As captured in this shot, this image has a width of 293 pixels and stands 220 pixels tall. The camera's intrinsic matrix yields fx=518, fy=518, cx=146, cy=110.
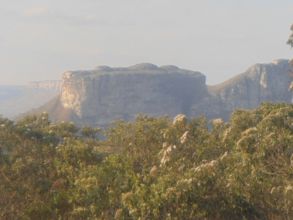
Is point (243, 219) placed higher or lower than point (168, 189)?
lower

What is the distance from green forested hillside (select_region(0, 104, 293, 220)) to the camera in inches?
604

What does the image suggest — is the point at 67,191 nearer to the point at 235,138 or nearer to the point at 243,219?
the point at 243,219

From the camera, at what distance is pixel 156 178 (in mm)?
17266

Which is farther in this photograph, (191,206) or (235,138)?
(235,138)

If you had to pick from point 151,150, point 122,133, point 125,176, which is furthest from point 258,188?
point 122,133

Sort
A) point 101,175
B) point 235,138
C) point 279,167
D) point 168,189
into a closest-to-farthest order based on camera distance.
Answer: point 168,189 → point 101,175 → point 279,167 → point 235,138

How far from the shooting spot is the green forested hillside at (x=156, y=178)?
15.3m

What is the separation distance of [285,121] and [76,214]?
13370mm

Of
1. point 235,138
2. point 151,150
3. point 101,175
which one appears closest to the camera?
point 101,175

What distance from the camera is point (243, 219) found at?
15.7m

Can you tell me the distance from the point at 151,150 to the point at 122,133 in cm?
317

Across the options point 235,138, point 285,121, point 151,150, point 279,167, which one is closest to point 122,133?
point 151,150

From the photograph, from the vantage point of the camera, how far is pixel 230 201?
16031 mm

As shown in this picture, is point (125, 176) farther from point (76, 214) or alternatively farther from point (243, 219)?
point (243, 219)
